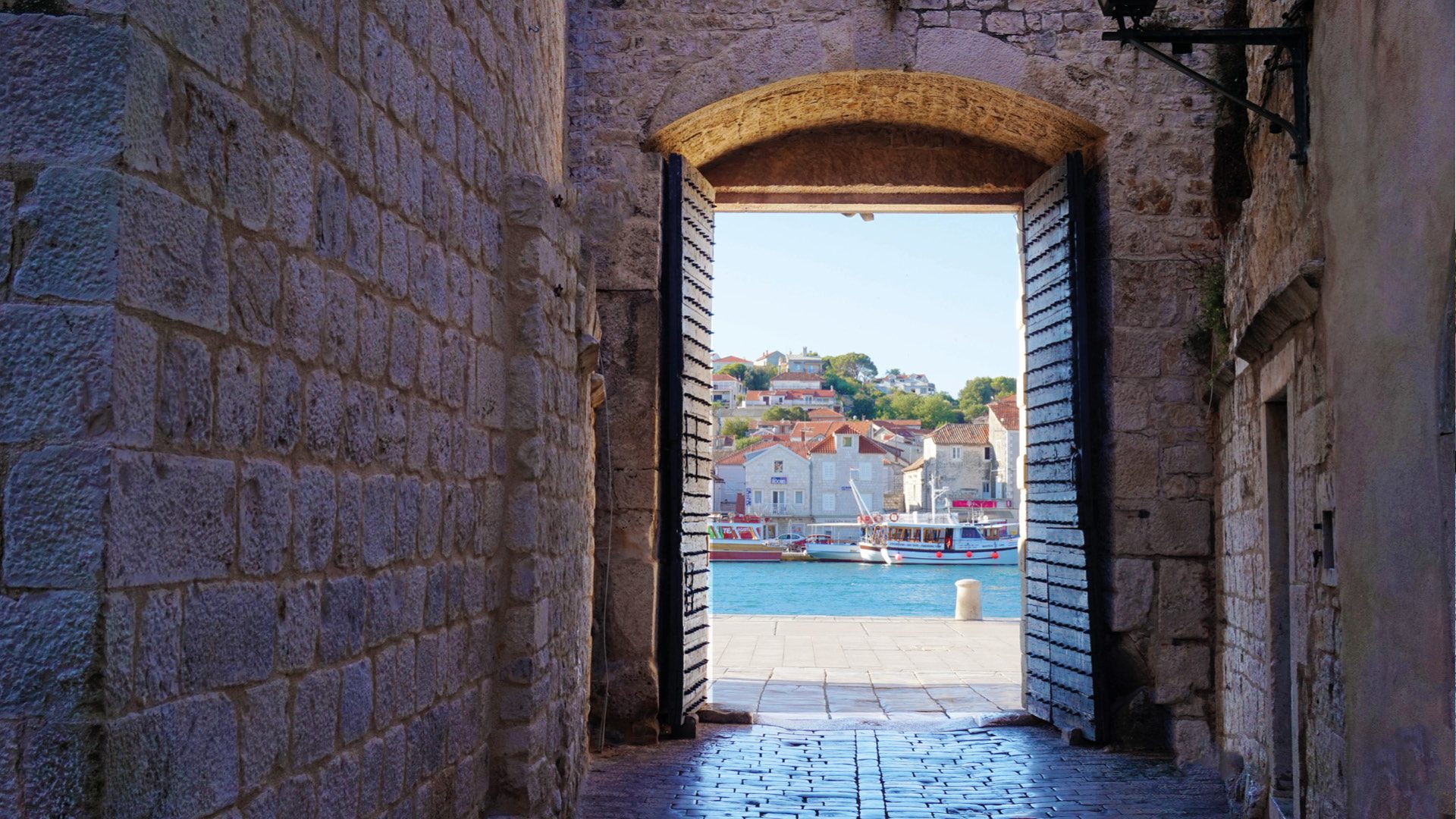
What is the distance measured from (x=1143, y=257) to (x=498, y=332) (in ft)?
14.6

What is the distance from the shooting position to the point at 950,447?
71.1m

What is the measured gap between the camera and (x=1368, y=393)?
3699 mm

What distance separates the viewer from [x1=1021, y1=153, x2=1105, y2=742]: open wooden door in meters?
7.46

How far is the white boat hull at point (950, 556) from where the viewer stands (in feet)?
183

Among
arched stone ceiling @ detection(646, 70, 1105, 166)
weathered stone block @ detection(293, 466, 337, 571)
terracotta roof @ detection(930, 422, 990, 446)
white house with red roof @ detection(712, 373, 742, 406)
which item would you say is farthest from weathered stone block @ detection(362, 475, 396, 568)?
white house with red roof @ detection(712, 373, 742, 406)

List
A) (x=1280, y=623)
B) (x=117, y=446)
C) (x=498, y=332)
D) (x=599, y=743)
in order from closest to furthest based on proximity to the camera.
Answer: (x=117, y=446) < (x=498, y=332) < (x=1280, y=623) < (x=599, y=743)

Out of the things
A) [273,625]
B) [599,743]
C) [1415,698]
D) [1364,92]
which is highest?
[1364,92]

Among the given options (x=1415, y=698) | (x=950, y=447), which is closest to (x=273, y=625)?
(x=1415, y=698)

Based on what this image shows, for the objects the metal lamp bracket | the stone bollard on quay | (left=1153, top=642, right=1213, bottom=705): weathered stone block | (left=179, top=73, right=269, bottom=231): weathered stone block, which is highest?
the metal lamp bracket

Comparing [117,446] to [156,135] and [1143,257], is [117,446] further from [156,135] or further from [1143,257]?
[1143,257]

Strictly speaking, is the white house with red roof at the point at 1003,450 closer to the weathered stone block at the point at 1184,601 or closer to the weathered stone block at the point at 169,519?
the weathered stone block at the point at 1184,601

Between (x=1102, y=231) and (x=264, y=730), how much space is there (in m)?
6.19

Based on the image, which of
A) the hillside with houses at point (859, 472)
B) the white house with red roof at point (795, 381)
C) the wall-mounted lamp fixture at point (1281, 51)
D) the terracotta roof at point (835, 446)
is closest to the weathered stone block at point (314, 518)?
the wall-mounted lamp fixture at point (1281, 51)

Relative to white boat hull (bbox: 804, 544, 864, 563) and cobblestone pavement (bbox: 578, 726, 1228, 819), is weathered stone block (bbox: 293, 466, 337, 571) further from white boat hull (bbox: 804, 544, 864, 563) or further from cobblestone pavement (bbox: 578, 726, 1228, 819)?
white boat hull (bbox: 804, 544, 864, 563)
